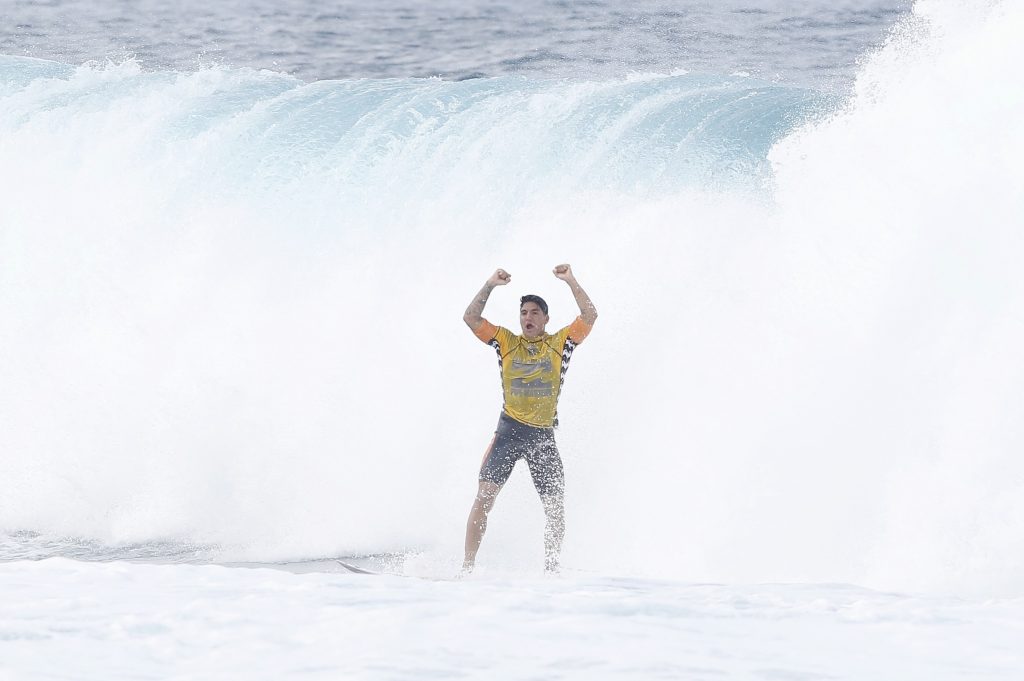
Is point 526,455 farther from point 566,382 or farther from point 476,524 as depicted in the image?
point 566,382

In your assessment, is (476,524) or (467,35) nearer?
(476,524)

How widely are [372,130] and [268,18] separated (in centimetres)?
1314

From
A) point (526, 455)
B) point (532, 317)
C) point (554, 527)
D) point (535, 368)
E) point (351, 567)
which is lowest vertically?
point (351, 567)

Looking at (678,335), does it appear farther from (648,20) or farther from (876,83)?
(648,20)

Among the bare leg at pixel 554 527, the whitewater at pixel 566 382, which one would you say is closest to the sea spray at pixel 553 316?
the whitewater at pixel 566 382

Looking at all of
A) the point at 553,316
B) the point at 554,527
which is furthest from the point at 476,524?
the point at 553,316

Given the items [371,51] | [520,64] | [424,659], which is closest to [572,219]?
[424,659]

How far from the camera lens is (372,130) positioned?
43.2ft

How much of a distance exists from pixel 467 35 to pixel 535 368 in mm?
16756

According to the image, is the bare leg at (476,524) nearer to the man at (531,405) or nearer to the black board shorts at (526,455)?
the man at (531,405)

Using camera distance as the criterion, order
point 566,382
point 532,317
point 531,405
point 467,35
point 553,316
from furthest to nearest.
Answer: point 467,35 → point 553,316 → point 566,382 → point 531,405 → point 532,317

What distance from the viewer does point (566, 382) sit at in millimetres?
9297

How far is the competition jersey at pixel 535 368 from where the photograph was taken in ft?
24.1

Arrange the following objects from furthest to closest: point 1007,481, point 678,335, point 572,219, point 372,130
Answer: point 372,130
point 572,219
point 678,335
point 1007,481
